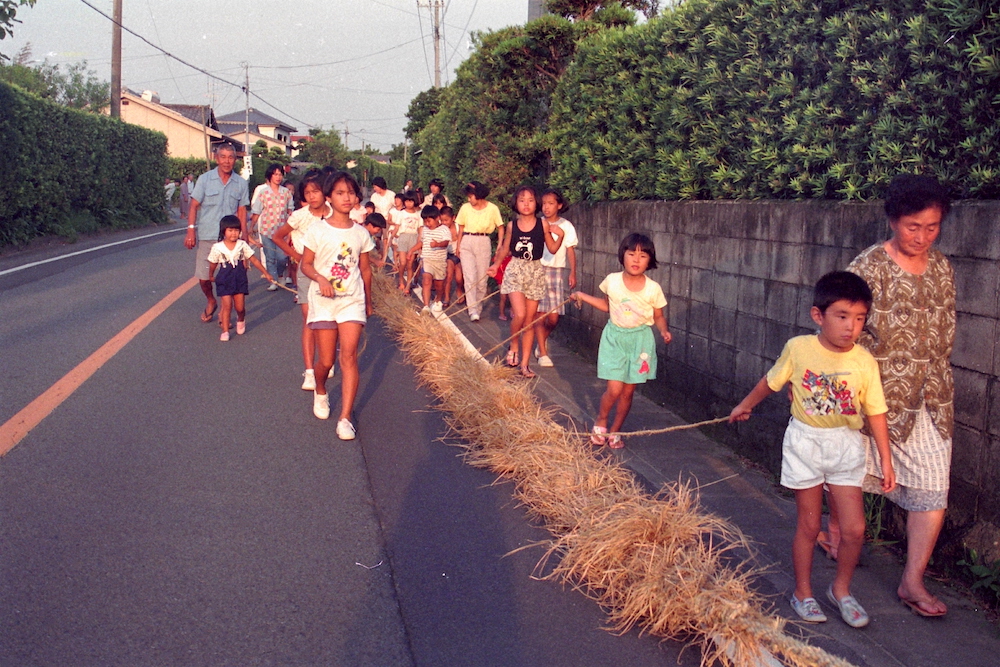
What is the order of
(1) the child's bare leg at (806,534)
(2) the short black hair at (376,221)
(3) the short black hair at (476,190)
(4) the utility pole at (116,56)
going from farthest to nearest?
1. (4) the utility pole at (116,56)
2. (2) the short black hair at (376,221)
3. (3) the short black hair at (476,190)
4. (1) the child's bare leg at (806,534)

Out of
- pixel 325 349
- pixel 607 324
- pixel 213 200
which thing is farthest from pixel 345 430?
pixel 213 200

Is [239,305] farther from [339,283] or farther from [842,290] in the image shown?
[842,290]

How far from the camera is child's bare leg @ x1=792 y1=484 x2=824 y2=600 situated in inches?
155

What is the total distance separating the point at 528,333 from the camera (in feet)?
28.7

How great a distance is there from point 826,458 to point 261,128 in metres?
101

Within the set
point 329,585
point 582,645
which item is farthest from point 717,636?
point 329,585

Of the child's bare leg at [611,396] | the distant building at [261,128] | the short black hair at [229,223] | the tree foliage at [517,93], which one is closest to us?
the child's bare leg at [611,396]

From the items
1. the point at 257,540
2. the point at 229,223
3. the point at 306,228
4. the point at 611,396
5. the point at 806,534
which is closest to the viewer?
the point at 806,534

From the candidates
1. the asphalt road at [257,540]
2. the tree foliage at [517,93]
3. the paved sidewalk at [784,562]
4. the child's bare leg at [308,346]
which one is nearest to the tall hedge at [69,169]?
the tree foliage at [517,93]

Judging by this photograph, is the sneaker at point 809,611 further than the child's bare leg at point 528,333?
No

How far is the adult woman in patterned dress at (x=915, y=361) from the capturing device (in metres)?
3.86

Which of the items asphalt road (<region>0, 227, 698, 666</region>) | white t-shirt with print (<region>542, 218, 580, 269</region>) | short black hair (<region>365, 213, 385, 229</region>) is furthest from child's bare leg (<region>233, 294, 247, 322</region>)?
white t-shirt with print (<region>542, 218, 580, 269</region>)

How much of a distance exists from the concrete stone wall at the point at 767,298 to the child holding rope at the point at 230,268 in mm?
3852

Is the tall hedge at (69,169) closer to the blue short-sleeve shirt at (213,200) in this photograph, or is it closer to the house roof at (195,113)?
the blue short-sleeve shirt at (213,200)
